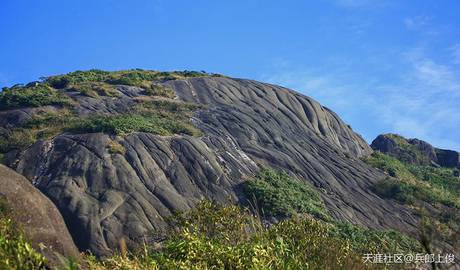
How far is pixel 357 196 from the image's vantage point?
50.5m

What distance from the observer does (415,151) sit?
87688 millimetres

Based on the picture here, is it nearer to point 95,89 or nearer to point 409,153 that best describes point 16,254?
point 95,89

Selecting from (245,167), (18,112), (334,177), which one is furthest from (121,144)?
(334,177)

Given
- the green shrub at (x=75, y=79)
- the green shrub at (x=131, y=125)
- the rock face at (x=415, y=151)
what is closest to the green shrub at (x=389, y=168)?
the rock face at (x=415, y=151)

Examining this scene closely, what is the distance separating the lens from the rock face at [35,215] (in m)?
15.0

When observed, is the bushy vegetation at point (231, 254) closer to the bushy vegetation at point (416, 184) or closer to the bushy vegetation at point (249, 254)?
the bushy vegetation at point (249, 254)

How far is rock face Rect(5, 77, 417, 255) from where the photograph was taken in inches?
1457

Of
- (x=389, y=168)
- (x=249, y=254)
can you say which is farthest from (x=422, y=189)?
(x=249, y=254)

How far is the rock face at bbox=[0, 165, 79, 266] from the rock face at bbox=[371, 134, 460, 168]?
74.0m

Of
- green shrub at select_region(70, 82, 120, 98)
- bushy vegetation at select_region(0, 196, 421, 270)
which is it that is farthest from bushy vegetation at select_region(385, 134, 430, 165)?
bushy vegetation at select_region(0, 196, 421, 270)

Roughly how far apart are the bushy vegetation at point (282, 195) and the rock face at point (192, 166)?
1.01 metres

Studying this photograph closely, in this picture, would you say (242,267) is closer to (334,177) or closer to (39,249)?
(39,249)

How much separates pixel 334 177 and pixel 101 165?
20.8 m

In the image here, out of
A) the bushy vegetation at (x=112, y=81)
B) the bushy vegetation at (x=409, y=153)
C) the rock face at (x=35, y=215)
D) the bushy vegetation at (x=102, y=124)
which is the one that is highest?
the bushy vegetation at (x=409, y=153)
